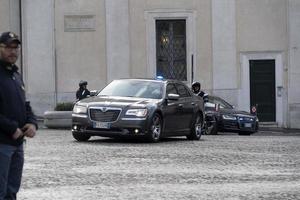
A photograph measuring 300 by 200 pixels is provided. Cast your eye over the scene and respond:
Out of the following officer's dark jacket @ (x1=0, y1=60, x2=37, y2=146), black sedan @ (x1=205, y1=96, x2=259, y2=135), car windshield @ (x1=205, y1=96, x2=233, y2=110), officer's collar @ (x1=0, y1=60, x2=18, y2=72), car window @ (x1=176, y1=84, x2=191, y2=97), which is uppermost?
officer's collar @ (x1=0, y1=60, x2=18, y2=72)

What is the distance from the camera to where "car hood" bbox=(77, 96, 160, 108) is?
61.5ft

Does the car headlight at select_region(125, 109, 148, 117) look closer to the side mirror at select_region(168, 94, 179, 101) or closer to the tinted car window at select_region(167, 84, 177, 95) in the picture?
the side mirror at select_region(168, 94, 179, 101)

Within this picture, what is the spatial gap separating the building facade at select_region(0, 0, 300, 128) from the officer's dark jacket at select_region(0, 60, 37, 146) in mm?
27078

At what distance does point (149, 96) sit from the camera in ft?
64.7

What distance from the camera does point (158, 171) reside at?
42.5 feet

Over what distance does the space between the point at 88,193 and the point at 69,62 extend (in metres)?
24.8

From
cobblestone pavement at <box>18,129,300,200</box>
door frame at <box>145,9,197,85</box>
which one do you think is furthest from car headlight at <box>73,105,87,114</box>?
door frame at <box>145,9,197,85</box>

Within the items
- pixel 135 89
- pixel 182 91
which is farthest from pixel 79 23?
pixel 135 89

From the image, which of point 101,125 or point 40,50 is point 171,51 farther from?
point 101,125

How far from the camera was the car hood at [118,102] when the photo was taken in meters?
18.7

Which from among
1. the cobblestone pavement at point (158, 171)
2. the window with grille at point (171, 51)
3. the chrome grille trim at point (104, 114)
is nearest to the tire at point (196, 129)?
the cobblestone pavement at point (158, 171)

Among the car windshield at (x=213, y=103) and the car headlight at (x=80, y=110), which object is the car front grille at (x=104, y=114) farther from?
the car windshield at (x=213, y=103)

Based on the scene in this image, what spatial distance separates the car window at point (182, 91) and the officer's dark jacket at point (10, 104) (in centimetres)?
1344

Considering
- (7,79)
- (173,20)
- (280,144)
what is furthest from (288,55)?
(7,79)
